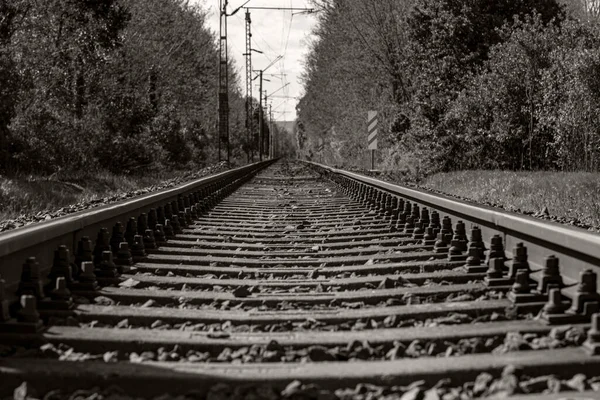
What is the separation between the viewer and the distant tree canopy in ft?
46.1

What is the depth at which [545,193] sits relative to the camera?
1152cm

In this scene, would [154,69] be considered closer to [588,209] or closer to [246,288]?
[588,209]

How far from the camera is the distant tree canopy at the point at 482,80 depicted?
14.1 m

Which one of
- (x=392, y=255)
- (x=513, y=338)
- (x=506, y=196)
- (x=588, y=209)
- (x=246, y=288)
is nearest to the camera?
(x=513, y=338)

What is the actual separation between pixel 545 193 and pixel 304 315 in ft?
29.1

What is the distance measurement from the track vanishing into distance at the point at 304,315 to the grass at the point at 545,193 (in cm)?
380

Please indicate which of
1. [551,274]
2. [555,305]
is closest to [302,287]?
[551,274]

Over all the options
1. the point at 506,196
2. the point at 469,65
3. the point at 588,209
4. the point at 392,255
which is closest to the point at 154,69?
the point at 469,65

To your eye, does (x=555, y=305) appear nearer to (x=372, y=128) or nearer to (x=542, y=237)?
(x=542, y=237)

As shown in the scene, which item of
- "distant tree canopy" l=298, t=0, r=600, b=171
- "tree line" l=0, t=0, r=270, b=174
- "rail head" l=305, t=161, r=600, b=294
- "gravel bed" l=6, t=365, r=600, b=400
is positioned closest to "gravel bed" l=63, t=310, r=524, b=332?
"rail head" l=305, t=161, r=600, b=294

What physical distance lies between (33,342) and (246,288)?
1.47m

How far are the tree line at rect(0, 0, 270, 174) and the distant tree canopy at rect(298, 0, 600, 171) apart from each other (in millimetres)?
8842

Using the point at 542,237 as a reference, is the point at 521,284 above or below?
below

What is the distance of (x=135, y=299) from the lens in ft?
12.8
